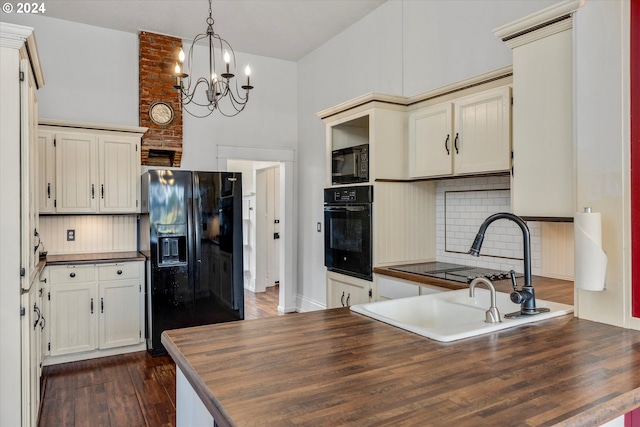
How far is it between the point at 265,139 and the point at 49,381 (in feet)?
11.1

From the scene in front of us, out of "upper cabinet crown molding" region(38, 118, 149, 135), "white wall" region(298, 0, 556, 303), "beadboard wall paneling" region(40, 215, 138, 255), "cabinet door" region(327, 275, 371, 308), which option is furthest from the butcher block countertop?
"beadboard wall paneling" region(40, 215, 138, 255)

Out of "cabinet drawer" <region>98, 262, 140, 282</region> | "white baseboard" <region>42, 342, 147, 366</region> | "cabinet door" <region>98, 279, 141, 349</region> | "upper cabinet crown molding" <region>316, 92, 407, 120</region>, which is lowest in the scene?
"white baseboard" <region>42, 342, 147, 366</region>

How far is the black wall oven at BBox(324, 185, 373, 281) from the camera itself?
3.32 metres

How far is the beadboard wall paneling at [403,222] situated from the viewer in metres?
3.29

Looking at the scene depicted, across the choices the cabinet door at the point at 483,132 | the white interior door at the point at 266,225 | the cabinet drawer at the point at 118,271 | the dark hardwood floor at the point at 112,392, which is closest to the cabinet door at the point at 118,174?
the cabinet drawer at the point at 118,271

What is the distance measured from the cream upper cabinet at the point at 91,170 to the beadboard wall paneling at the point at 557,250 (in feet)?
12.0

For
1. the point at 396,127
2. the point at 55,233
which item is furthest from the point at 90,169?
the point at 396,127

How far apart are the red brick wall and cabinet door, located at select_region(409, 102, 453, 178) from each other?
106 inches

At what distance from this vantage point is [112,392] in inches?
124

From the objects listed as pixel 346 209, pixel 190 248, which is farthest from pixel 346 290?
pixel 190 248

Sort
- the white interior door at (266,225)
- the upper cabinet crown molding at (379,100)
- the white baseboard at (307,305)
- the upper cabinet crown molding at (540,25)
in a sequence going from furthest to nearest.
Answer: the white interior door at (266,225) < the white baseboard at (307,305) < the upper cabinet crown molding at (379,100) < the upper cabinet crown molding at (540,25)

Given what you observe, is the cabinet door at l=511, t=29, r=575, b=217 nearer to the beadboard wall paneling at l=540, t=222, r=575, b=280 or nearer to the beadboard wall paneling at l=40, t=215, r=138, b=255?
the beadboard wall paneling at l=540, t=222, r=575, b=280

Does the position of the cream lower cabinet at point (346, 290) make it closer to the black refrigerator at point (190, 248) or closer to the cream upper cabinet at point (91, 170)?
the black refrigerator at point (190, 248)

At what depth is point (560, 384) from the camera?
40.0 inches
